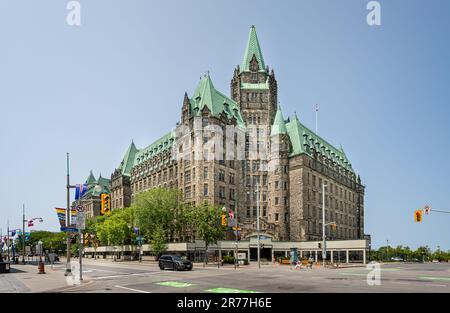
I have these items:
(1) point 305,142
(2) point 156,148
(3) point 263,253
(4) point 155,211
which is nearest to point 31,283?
(4) point 155,211

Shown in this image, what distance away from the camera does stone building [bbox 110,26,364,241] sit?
82.6 metres

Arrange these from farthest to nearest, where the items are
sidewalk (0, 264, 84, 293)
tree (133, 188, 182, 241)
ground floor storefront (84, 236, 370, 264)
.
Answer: ground floor storefront (84, 236, 370, 264) < tree (133, 188, 182, 241) < sidewalk (0, 264, 84, 293)

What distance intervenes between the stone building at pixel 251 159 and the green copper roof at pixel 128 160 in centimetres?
2446

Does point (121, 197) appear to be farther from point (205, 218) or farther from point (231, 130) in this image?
point (205, 218)

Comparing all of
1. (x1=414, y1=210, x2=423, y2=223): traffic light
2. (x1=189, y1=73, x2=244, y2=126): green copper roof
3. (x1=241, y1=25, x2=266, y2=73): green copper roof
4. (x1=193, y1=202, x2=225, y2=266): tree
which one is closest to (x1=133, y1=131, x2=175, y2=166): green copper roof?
(x1=189, y1=73, x2=244, y2=126): green copper roof

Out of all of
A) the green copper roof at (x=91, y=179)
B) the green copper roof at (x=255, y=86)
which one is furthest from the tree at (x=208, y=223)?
the green copper roof at (x=91, y=179)

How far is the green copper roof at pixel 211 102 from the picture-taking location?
278 ft

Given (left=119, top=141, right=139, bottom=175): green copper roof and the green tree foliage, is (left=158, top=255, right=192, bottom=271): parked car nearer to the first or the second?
the green tree foliage

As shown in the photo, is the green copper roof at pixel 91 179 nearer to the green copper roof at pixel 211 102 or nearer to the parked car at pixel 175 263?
the green copper roof at pixel 211 102

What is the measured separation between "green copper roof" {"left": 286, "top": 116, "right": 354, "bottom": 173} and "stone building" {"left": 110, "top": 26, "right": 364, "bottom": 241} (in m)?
0.30

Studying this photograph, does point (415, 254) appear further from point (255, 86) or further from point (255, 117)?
point (255, 86)

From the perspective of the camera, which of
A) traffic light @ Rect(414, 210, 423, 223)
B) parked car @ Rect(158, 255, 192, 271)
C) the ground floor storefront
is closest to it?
traffic light @ Rect(414, 210, 423, 223)

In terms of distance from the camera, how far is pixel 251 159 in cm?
9019

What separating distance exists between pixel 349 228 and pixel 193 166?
5616 centimetres
